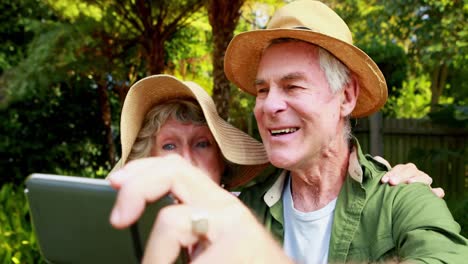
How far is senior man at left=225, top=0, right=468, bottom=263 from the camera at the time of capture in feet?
5.90

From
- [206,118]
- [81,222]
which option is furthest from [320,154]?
[81,222]

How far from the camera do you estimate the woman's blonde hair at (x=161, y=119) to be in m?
2.33

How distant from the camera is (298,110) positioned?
73.8 inches

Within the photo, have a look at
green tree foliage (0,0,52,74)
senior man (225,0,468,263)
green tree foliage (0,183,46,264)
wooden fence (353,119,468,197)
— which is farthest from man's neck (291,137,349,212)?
green tree foliage (0,0,52,74)

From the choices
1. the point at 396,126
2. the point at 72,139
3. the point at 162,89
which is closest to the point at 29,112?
the point at 72,139

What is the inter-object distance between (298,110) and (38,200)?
105 centimetres

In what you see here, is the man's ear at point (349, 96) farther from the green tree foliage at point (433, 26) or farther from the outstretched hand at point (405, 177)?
the green tree foliage at point (433, 26)

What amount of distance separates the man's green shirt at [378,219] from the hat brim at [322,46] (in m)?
0.22

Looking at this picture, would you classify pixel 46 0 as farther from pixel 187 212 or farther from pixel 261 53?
pixel 187 212

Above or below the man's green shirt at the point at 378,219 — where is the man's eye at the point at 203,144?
above

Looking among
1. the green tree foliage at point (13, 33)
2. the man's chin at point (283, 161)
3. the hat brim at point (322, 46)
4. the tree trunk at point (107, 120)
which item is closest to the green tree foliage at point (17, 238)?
the hat brim at point (322, 46)

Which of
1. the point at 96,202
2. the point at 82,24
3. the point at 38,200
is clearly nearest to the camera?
the point at 96,202

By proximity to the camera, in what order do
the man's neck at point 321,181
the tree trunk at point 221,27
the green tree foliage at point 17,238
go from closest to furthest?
the man's neck at point 321,181
the green tree foliage at point 17,238
the tree trunk at point 221,27

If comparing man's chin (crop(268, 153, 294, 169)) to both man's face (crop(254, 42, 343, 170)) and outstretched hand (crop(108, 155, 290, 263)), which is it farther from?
outstretched hand (crop(108, 155, 290, 263))
